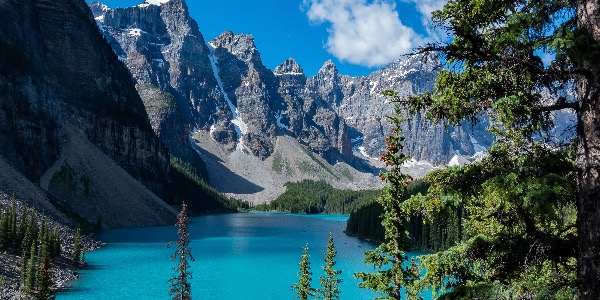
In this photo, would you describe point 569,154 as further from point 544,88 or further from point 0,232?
point 0,232

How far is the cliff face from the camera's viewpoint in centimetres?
11919

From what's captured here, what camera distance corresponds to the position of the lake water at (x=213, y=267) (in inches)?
2082

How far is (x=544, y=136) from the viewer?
7.02 m

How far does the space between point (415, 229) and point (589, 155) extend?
Answer: 10606 centimetres

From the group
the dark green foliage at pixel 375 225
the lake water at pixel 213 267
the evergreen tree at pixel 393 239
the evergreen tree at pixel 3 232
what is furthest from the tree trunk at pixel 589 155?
the dark green foliage at pixel 375 225

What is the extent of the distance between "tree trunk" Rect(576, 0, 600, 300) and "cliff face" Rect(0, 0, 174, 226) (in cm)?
11850

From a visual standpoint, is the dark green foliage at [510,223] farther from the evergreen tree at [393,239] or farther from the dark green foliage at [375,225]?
the dark green foliage at [375,225]

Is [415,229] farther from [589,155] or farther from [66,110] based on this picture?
[66,110]

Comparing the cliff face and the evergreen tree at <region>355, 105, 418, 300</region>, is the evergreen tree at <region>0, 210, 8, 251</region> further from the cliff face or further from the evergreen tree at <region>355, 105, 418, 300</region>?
the evergreen tree at <region>355, 105, 418, 300</region>

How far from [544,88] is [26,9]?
17886 cm

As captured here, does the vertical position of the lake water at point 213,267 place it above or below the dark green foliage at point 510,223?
below

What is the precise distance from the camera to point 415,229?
352 feet

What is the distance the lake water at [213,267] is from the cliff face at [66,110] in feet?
82.5

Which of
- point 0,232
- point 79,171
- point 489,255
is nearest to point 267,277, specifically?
point 0,232
